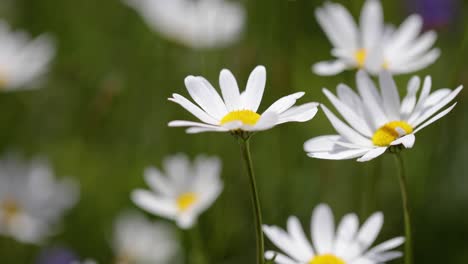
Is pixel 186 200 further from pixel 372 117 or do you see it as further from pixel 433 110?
pixel 433 110

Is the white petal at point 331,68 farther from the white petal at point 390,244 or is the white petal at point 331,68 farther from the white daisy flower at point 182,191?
the white petal at point 390,244

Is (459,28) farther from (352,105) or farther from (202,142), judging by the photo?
(352,105)

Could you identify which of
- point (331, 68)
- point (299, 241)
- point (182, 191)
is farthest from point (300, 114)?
point (182, 191)

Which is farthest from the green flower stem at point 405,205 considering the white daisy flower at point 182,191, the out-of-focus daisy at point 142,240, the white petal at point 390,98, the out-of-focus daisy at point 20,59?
the out-of-focus daisy at point 20,59

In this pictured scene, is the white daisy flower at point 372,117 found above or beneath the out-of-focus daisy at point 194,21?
beneath

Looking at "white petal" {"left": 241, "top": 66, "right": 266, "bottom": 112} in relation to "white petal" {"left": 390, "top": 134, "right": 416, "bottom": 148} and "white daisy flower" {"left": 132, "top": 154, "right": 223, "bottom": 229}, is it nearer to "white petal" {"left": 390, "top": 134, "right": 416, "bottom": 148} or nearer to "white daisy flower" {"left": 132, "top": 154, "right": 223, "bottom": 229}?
"white petal" {"left": 390, "top": 134, "right": 416, "bottom": 148}

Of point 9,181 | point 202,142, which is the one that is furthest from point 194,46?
point 9,181
